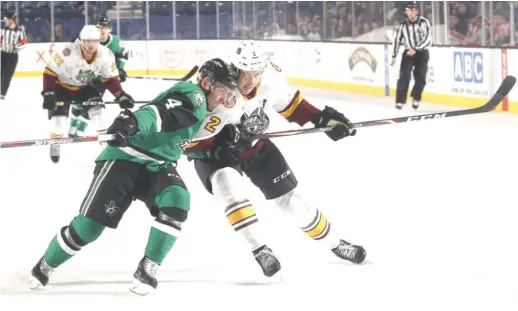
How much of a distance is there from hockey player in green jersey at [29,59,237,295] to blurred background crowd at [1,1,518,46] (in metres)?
7.48

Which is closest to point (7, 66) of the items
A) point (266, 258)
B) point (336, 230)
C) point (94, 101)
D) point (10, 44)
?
point (10, 44)

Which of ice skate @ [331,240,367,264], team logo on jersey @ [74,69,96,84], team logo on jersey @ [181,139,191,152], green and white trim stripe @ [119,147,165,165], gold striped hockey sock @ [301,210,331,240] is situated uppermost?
team logo on jersey @ [74,69,96,84]

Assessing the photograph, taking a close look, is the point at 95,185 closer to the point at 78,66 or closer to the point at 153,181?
Answer: the point at 153,181

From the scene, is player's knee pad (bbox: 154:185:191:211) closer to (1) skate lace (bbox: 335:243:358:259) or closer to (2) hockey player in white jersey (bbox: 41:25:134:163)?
(1) skate lace (bbox: 335:243:358:259)

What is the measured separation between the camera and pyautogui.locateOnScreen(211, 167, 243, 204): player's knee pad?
4.03 m

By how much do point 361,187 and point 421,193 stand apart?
442mm

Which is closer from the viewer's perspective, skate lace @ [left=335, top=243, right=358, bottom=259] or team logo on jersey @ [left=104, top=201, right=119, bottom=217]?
team logo on jersey @ [left=104, top=201, right=119, bottom=217]

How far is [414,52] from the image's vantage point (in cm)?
1088

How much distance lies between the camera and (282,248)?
183 inches

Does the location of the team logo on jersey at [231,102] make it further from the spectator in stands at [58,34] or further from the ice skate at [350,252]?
the spectator in stands at [58,34]

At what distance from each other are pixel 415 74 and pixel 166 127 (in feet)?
25.3

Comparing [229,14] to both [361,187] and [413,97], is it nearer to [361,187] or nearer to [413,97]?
[413,97]

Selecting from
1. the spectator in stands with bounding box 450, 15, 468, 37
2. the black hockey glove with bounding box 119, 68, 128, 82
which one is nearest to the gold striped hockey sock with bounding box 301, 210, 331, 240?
the black hockey glove with bounding box 119, 68, 128, 82

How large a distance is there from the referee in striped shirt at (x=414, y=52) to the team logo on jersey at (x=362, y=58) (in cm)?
168
